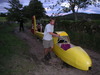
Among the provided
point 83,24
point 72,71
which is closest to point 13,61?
point 72,71

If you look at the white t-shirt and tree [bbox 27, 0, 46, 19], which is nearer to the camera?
the white t-shirt

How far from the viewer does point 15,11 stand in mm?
29484

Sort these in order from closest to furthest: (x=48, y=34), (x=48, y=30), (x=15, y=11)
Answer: (x=48, y=30) → (x=48, y=34) → (x=15, y=11)

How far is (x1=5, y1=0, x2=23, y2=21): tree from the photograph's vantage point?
27984mm

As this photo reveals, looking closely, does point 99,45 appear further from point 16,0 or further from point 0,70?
point 16,0

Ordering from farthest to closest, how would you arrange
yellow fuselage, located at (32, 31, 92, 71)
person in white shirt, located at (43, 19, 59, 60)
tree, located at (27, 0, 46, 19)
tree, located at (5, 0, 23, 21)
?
tree, located at (27, 0, 46, 19) → tree, located at (5, 0, 23, 21) → person in white shirt, located at (43, 19, 59, 60) → yellow fuselage, located at (32, 31, 92, 71)

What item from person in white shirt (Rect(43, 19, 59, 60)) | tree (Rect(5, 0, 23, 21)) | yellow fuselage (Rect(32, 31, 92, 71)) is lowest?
yellow fuselage (Rect(32, 31, 92, 71))

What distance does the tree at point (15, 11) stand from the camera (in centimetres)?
2798

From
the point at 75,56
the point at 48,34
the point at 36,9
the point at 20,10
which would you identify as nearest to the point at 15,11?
the point at 20,10

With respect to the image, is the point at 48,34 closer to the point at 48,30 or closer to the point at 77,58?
the point at 48,30

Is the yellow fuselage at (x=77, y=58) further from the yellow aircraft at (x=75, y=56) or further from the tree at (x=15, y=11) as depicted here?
the tree at (x=15, y=11)

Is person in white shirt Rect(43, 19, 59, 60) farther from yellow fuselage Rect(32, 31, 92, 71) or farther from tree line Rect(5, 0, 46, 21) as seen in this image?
tree line Rect(5, 0, 46, 21)

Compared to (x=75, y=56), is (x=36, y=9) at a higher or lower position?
higher

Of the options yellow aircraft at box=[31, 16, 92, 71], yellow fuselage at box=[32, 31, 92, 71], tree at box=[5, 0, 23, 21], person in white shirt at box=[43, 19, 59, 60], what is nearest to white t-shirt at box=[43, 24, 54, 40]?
person in white shirt at box=[43, 19, 59, 60]
